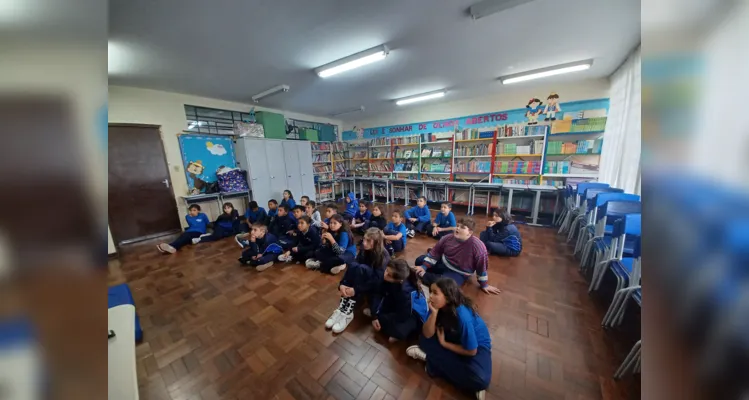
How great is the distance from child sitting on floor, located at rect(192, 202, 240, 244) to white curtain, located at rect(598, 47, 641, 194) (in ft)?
Answer: 18.9

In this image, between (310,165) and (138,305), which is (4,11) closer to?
(138,305)

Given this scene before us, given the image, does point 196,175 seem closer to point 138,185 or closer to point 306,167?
point 138,185

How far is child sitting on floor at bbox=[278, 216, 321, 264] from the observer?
117 inches

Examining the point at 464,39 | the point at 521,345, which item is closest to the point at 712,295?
the point at 521,345

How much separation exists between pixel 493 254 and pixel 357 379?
2278 mm

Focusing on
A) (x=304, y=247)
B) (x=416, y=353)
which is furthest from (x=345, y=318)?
(x=304, y=247)

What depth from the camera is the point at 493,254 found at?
300 cm

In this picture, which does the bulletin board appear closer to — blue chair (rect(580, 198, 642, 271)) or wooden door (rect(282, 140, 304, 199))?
wooden door (rect(282, 140, 304, 199))

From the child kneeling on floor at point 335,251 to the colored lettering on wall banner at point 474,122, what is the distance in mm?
3946

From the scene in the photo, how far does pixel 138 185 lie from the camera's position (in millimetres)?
3887

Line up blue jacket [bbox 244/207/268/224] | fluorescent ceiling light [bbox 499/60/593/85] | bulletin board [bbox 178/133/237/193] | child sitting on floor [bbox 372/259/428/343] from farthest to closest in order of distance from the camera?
bulletin board [bbox 178/133/237/193]
blue jacket [bbox 244/207/268/224]
fluorescent ceiling light [bbox 499/60/593/85]
child sitting on floor [bbox 372/259/428/343]

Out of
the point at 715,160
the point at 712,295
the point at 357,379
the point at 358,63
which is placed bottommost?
the point at 357,379

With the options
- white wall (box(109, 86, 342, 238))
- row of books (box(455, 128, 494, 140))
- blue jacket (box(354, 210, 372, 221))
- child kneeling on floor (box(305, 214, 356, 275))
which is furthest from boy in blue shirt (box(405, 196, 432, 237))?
white wall (box(109, 86, 342, 238))

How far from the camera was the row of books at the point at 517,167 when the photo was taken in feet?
15.1
